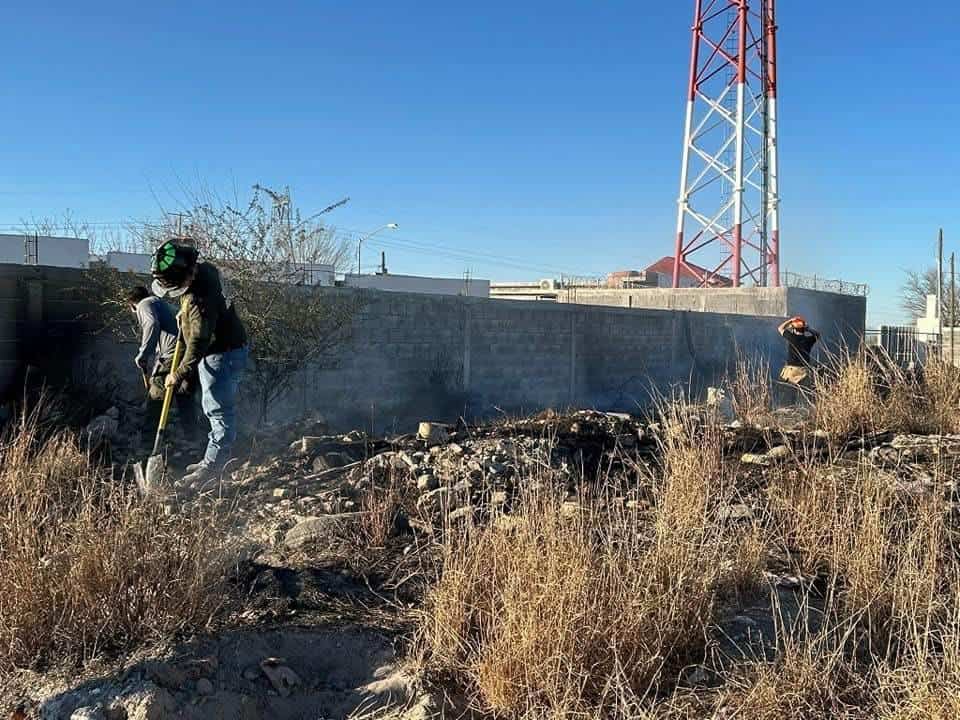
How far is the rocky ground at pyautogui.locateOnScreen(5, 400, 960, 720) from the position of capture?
2.75m

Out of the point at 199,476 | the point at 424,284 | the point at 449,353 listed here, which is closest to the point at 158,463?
the point at 199,476

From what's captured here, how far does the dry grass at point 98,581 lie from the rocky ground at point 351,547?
0.11 m

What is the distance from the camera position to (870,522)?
373 cm

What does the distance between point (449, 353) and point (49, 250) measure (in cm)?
2134

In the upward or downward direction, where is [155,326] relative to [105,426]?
upward

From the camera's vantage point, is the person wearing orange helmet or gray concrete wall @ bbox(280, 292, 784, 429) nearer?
Result: gray concrete wall @ bbox(280, 292, 784, 429)

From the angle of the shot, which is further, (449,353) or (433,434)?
(449,353)

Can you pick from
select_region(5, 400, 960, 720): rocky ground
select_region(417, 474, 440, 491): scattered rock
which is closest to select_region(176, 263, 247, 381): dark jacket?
select_region(5, 400, 960, 720): rocky ground

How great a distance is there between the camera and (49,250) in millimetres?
28031

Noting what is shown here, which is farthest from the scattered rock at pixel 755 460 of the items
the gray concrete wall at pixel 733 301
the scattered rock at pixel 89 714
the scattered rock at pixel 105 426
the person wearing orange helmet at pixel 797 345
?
the gray concrete wall at pixel 733 301

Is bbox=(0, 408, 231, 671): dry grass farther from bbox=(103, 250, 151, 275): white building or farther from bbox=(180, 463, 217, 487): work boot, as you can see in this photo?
bbox=(103, 250, 151, 275): white building

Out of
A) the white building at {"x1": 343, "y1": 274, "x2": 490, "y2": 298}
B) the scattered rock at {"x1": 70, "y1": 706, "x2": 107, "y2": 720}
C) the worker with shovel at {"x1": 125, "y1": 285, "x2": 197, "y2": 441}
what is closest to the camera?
the scattered rock at {"x1": 70, "y1": 706, "x2": 107, "y2": 720}

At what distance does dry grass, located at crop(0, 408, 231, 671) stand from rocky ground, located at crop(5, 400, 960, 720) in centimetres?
11

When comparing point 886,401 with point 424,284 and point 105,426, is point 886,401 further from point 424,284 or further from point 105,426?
point 424,284
